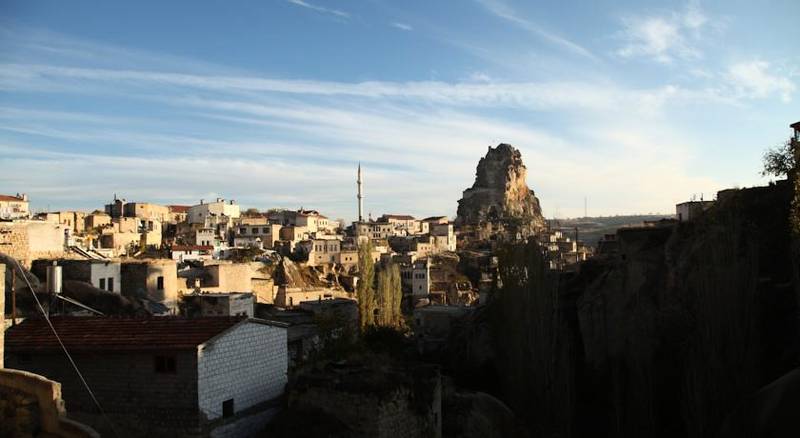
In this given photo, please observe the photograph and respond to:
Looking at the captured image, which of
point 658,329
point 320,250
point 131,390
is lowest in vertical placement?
point 658,329

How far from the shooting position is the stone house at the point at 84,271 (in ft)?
76.3

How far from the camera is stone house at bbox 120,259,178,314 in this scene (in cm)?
2702

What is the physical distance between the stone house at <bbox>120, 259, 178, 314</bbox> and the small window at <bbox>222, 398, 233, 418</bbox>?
1366cm

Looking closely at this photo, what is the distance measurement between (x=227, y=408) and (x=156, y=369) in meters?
1.75

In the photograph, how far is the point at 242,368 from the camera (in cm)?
1488

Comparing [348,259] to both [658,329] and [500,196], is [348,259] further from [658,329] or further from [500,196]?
[500,196]

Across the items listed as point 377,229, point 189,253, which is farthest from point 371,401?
point 377,229

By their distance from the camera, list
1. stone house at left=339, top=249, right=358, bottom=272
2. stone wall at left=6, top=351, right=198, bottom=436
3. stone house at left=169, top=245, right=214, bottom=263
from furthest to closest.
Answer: stone house at left=339, top=249, right=358, bottom=272, stone house at left=169, top=245, right=214, bottom=263, stone wall at left=6, top=351, right=198, bottom=436

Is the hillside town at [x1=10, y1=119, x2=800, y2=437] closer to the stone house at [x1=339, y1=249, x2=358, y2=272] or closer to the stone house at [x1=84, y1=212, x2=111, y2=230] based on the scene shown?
the stone house at [x1=84, y1=212, x2=111, y2=230]

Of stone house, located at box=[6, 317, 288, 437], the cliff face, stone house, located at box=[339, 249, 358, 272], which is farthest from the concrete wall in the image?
stone house, located at box=[339, 249, 358, 272]

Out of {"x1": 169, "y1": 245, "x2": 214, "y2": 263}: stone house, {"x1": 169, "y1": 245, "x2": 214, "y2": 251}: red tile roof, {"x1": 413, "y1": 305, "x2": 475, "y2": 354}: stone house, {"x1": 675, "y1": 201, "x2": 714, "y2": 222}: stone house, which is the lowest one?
{"x1": 413, "y1": 305, "x2": 475, "y2": 354}: stone house

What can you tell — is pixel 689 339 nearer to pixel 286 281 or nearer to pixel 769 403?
pixel 769 403

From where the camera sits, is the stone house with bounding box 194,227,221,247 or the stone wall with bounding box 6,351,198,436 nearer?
the stone wall with bounding box 6,351,198,436

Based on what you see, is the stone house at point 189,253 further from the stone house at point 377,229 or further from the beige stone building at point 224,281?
the stone house at point 377,229
